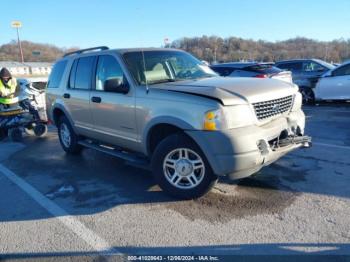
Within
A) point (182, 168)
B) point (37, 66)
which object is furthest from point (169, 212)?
point (37, 66)

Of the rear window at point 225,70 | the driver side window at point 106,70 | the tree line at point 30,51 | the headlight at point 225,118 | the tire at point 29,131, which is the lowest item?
the tire at point 29,131

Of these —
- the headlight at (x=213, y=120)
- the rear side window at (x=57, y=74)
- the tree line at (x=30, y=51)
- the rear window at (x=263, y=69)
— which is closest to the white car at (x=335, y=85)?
the rear window at (x=263, y=69)

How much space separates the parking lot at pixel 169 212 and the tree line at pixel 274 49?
38.4 metres

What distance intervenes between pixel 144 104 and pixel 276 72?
7429mm

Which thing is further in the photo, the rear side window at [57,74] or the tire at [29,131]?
the tire at [29,131]

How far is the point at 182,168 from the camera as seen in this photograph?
427 cm

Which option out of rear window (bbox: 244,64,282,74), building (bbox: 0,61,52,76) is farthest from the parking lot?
building (bbox: 0,61,52,76)

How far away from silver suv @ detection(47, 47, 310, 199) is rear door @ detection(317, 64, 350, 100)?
7.31 metres

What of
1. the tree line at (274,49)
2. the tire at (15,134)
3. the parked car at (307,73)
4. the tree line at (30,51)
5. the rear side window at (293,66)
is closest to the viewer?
the tire at (15,134)

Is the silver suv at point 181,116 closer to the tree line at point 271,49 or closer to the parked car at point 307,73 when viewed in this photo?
the parked car at point 307,73

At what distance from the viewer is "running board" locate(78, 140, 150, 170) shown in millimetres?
4805

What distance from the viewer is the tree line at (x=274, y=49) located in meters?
47.0

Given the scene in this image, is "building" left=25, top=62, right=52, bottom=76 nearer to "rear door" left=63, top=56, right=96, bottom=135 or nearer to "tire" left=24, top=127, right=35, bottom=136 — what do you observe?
"tire" left=24, top=127, right=35, bottom=136

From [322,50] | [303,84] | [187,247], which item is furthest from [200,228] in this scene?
[322,50]
